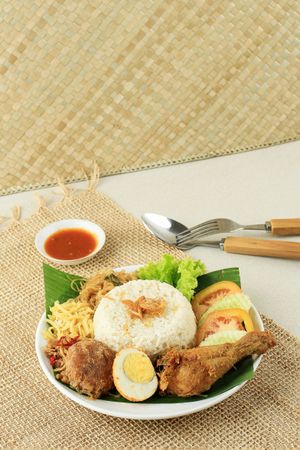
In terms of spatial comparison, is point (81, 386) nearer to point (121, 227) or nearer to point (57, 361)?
point (57, 361)

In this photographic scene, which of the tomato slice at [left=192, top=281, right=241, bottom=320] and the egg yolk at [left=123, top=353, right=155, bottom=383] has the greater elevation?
the tomato slice at [left=192, top=281, right=241, bottom=320]

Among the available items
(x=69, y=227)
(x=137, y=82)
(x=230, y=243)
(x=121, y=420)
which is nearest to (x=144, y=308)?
(x=121, y=420)

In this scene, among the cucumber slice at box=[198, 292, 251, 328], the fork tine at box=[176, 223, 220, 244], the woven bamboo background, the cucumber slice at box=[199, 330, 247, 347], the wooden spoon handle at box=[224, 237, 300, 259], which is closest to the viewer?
the cucumber slice at box=[199, 330, 247, 347]

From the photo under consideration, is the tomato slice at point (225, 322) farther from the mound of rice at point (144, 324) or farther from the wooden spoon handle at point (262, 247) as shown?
the wooden spoon handle at point (262, 247)

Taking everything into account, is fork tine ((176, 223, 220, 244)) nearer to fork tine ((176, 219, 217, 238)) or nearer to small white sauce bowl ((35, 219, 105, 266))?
fork tine ((176, 219, 217, 238))

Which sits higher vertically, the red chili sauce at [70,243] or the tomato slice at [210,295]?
the tomato slice at [210,295]

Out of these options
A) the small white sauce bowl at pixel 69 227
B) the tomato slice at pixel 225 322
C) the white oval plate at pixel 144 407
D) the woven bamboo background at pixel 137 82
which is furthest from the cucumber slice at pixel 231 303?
the woven bamboo background at pixel 137 82

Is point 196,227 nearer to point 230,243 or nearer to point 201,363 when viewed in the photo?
point 230,243

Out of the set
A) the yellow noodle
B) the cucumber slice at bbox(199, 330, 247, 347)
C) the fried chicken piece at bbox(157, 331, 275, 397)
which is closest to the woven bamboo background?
the yellow noodle
